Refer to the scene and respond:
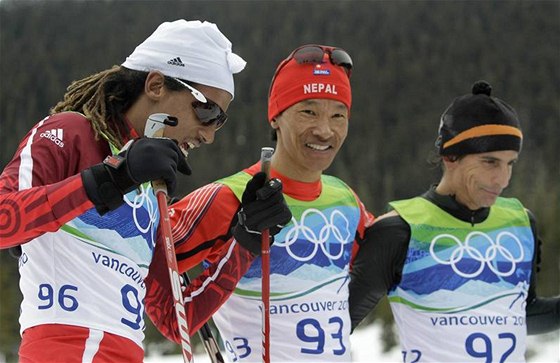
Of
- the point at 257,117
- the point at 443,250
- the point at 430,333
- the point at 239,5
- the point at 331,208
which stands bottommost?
the point at 257,117

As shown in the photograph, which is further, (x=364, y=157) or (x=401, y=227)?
(x=364, y=157)

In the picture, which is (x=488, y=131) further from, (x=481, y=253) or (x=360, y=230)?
(x=360, y=230)

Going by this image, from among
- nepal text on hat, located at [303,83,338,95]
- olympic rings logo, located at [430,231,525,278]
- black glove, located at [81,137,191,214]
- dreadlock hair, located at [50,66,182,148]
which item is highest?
dreadlock hair, located at [50,66,182,148]

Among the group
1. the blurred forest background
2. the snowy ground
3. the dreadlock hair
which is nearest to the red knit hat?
the dreadlock hair

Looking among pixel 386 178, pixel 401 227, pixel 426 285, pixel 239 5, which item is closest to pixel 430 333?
pixel 426 285

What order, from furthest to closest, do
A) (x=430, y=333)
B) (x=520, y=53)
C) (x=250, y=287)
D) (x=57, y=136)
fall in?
(x=520, y=53)
(x=430, y=333)
(x=250, y=287)
(x=57, y=136)

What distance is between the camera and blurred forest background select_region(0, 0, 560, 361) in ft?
174

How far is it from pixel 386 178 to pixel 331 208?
50.5m

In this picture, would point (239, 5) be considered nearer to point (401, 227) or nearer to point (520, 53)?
point (520, 53)

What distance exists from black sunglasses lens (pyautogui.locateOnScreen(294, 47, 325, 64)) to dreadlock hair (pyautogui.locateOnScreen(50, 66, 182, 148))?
119cm

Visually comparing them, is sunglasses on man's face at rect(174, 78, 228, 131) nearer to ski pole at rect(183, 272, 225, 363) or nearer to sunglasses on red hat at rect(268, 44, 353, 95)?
ski pole at rect(183, 272, 225, 363)

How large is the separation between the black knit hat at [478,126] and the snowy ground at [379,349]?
12036mm

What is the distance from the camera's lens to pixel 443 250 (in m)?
4.18

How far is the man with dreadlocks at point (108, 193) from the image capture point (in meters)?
2.44
